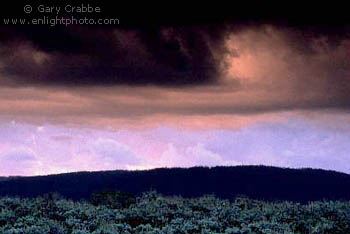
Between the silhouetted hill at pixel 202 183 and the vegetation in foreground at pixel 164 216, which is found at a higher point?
the silhouetted hill at pixel 202 183

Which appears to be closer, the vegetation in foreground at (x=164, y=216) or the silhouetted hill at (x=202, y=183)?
the vegetation in foreground at (x=164, y=216)

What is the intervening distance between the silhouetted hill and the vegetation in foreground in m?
39.2

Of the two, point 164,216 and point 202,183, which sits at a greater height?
point 202,183

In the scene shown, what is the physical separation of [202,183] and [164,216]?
5654 centimetres

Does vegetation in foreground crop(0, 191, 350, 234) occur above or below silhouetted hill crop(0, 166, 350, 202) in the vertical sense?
below

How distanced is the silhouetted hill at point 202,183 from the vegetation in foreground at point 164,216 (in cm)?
3917

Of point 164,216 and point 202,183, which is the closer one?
point 164,216

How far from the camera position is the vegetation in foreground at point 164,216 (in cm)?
3512

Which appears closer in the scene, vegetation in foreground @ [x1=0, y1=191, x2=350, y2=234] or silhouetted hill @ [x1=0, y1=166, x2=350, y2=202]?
vegetation in foreground @ [x1=0, y1=191, x2=350, y2=234]

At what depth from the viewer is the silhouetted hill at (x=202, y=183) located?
86500 mm

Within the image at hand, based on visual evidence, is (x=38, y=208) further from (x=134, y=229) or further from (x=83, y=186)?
(x=83, y=186)

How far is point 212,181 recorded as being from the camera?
318ft

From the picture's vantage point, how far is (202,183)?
95.3 m

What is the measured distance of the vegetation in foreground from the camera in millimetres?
35125
